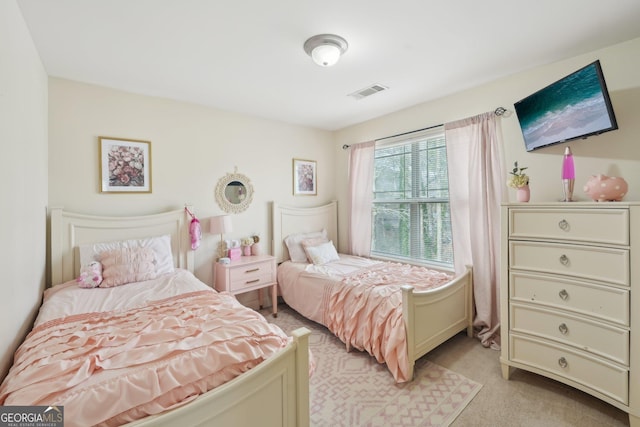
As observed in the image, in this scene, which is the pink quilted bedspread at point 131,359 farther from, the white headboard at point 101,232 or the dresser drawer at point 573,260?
the dresser drawer at point 573,260

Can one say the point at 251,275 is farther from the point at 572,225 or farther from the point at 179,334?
the point at 572,225

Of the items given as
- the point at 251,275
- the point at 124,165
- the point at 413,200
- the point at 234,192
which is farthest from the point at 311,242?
the point at 124,165

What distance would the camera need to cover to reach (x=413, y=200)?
335cm

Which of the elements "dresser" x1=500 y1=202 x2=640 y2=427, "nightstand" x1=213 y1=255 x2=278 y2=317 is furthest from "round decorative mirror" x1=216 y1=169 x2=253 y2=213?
"dresser" x1=500 y1=202 x2=640 y2=427

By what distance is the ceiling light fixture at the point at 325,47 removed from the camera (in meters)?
1.87

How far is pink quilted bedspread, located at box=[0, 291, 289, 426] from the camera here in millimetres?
964

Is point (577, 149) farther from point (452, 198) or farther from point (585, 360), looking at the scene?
point (585, 360)

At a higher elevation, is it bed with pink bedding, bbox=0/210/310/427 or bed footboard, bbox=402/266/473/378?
bed with pink bedding, bbox=0/210/310/427

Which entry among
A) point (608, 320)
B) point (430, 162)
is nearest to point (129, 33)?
point (430, 162)

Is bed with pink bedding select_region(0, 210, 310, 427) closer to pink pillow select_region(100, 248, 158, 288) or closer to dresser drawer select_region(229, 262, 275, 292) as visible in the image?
pink pillow select_region(100, 248, 158, 288)

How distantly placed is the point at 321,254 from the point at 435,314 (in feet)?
5.08

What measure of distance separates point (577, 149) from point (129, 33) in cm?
336

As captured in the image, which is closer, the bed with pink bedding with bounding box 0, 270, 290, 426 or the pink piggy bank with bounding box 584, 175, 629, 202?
the bed with pink bedding with bounding box 0, 270, 290, 426

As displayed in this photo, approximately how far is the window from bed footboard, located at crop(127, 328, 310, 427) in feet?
7.57
